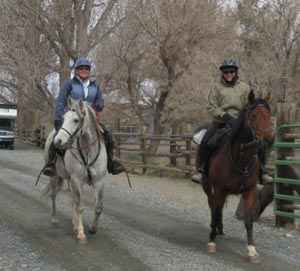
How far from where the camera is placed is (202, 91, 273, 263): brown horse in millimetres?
5812

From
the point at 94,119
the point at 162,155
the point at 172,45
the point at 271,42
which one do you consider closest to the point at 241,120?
the point at 94,119

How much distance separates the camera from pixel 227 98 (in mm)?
6695

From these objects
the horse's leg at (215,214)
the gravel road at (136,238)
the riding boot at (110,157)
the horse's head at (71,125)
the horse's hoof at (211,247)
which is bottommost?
the gravel road at (136,238)

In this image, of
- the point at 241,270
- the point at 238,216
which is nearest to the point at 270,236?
the point at 238,216

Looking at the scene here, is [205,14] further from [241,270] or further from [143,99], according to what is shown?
[241,270]

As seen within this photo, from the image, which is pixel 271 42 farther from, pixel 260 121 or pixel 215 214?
pixel 260 121

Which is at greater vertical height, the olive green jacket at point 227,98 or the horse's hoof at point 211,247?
the olive green jacket at point 227,98

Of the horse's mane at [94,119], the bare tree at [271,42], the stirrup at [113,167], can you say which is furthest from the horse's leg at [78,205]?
the bare tree at [271,42]

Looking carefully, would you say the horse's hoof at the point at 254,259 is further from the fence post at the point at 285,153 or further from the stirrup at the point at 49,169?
the stirrup at the point at 49,169

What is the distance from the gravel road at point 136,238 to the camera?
5.86 metres

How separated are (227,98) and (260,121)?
1.04 m

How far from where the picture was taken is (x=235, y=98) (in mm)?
6688

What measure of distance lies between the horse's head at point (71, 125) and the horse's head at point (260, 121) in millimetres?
2239

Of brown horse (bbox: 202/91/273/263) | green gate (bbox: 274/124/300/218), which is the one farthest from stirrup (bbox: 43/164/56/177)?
green gate (bbox: 274/124/300/218)
